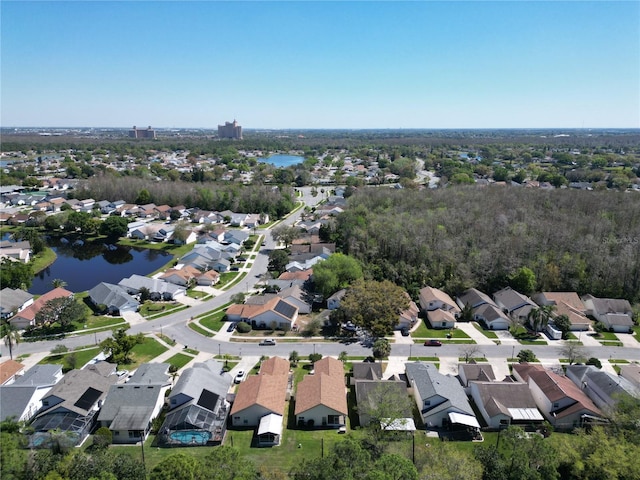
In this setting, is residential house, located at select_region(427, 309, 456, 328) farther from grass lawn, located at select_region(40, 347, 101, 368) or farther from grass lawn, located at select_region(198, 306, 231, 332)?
grass lawn, located at select_region(40, 347, 101, 368)

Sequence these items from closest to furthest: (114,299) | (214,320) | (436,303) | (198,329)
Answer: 1. (198,329)
2. (214,320)
3. (436,303)
4. (114,299)

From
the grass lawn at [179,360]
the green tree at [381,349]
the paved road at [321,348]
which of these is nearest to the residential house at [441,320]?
the paved road at [321,348]

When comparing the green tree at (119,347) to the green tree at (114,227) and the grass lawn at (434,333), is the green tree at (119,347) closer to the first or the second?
the grass lawn at (434,333)

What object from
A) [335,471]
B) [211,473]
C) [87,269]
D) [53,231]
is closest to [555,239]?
[335,471]

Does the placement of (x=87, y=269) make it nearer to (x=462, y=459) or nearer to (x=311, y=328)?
(x=311, y=328)

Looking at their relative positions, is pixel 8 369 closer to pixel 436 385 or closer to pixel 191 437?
pixel 191 437

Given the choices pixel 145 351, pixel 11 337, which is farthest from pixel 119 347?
pixel 11 337

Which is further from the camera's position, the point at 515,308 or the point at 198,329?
the point at 515,308

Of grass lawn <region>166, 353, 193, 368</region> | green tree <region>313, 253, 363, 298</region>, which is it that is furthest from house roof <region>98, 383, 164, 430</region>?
green tree <region>313, 253, 363, 298</region>
